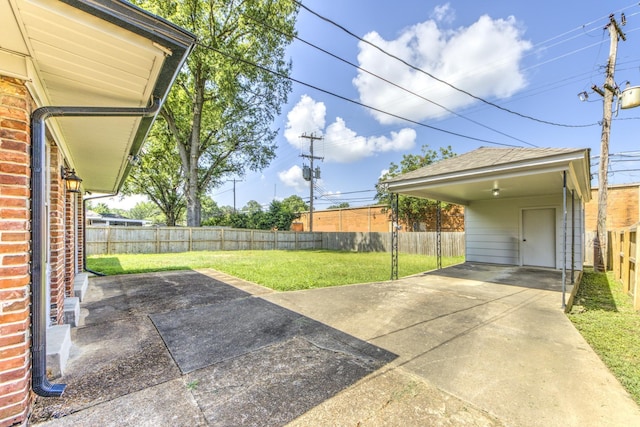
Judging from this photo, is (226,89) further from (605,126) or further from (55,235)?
(605,126)

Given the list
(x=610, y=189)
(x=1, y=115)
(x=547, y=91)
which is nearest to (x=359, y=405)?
(x=1, y=115)

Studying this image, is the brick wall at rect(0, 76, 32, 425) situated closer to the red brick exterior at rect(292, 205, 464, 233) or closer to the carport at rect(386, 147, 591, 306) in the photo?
the carport at rect(386, 147, 591, 306)

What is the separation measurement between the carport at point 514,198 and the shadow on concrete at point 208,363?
430 centimetres

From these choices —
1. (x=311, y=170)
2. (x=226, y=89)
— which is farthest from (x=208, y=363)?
(x=311, y=170)

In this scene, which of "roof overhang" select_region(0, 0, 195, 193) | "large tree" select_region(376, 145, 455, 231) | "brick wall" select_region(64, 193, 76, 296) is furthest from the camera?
"large tree" select_region(376, 145, 455, 231)

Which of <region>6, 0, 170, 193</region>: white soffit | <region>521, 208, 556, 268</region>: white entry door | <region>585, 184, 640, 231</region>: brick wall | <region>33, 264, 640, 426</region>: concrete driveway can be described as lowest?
<region>33, 264, 640, 426</region>: concrete driveway

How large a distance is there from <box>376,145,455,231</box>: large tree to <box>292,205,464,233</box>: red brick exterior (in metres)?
0.51

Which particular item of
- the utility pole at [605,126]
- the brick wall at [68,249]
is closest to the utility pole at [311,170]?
the utility pole at [605,126]

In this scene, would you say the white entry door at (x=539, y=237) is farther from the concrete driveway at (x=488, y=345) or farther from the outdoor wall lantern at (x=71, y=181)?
the outdoor wall lantern at (x=71, y=181)

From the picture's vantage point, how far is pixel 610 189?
1232 centimetres

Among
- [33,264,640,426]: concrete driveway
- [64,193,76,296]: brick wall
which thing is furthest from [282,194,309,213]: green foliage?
[33,264,640,426]: concrete driveway

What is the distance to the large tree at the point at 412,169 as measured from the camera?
701 inches

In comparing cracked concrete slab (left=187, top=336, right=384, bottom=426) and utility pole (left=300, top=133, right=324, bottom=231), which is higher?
utility pole (left=300, top=133, right=324, bottom=231)

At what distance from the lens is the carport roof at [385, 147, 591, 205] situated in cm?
464
